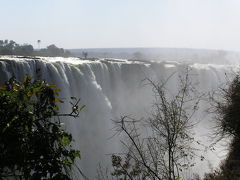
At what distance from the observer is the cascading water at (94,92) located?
20.8m

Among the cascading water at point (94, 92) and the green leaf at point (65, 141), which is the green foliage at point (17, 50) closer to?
the cascading water at point (94, 92)

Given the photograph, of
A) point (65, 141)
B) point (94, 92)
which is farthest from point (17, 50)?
point (65, 141)

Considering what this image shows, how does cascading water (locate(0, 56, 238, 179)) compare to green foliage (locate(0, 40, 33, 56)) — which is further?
green foliage (locate(0, 40, 33, 56))

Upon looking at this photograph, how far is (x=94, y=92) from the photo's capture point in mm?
25469

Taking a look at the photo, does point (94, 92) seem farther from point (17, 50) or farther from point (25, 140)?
point (17, 50)

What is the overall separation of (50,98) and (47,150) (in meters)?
0.37

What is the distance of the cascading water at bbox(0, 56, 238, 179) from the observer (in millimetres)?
20781

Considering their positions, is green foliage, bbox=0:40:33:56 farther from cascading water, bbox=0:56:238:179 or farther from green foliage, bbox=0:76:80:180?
green foliage, bbox=0:76:80:180

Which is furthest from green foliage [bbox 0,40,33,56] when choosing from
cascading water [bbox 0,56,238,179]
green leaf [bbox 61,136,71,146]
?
green leaf [bbox 61,136,71,146]

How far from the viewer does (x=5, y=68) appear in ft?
60.7

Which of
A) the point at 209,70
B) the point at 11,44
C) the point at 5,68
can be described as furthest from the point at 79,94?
the point at 11,44

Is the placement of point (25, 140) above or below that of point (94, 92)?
above

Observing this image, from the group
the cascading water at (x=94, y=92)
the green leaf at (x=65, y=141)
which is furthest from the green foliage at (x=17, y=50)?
the green leaf at (x=65, y=141)

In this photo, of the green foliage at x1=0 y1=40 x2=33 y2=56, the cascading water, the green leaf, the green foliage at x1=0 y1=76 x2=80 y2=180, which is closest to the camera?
the green foliage at x1=0 y1=76 x2=80 y2=180
